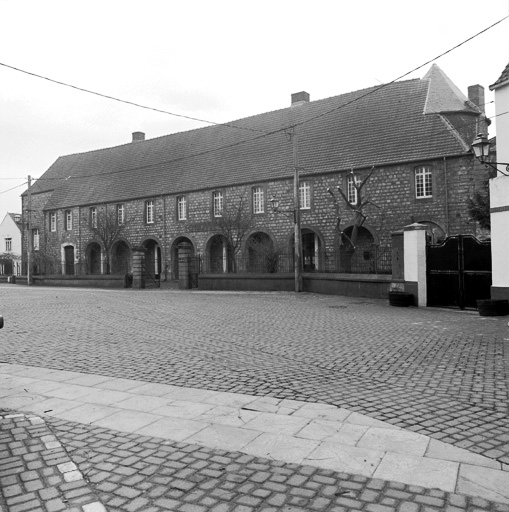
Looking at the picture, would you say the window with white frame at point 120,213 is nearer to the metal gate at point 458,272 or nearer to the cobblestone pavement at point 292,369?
the cobblestone pavement at point 292,369

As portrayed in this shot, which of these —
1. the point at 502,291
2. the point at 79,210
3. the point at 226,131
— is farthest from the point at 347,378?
the point at 79,210

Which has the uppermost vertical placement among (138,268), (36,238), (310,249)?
(36,238)

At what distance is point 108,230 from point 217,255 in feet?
32.2

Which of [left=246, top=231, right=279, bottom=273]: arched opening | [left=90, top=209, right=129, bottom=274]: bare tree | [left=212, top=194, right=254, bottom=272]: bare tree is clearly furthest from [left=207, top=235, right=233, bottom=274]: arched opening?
[left=90, top=209, right=129, bottom=274]: bare tree

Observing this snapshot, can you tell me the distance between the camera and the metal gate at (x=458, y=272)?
15.3 meters

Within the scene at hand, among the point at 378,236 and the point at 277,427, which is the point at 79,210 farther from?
the point at 277,427

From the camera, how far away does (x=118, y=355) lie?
8.29 meters

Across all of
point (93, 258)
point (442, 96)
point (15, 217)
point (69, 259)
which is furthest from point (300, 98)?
point (15, 217)

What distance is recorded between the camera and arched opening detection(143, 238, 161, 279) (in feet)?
134

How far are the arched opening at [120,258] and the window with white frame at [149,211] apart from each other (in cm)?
367

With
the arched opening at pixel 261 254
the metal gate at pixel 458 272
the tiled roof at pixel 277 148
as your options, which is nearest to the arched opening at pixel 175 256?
the tiled roof at pixel 277 148

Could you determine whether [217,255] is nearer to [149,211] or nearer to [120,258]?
[149,211]

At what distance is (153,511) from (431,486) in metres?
1.81

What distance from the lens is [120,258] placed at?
145 feet
